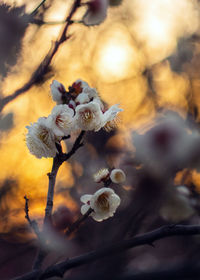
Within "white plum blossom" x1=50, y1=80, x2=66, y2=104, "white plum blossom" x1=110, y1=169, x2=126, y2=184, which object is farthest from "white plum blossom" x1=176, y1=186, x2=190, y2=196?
"white plum blossom" x1=50, y1=80, x2=66, y2=104

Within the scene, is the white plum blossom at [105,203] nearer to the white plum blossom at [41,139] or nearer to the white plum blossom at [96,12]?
the white plum blossom at [41,139]

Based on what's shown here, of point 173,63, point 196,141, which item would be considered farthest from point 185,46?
point 196,141

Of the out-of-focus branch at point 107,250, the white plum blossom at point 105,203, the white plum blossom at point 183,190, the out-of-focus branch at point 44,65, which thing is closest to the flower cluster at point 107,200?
the white plum blossom at point 105,203

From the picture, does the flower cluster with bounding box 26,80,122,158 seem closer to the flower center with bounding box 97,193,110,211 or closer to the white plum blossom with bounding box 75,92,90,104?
the white plum blossom with bounding box 75,92,90,104

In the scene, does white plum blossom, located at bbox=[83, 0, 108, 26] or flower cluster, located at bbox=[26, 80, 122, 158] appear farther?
white plum blossom, located at bbox=[83, 0, 108, 26]

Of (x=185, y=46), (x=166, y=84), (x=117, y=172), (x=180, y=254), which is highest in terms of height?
(x=117, y=172)

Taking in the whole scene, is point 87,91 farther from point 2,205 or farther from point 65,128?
point 2,205

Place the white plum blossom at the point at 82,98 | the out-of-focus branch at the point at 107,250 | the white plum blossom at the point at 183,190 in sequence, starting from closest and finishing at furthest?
1. the out-of-focus branch at the point at 107,250
2. the white plum blossom at the point at 82,98
3. the white plum blossom at the point at 183,190
